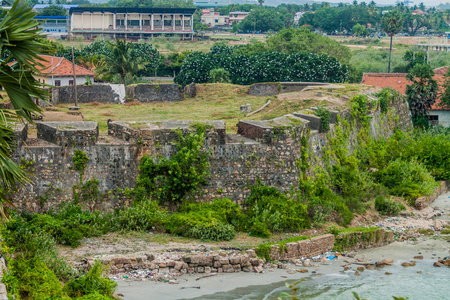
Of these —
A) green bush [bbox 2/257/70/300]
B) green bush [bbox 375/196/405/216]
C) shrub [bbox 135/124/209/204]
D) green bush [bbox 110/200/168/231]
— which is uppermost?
shrub [bbox 135/124/209/204]

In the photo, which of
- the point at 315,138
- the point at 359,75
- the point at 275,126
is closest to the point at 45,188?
the point at 275,126

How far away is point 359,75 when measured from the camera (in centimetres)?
4934

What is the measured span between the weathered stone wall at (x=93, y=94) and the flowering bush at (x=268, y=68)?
13380 millimetres

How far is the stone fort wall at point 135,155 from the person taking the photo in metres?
17.8

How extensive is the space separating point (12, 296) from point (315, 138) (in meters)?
12.5

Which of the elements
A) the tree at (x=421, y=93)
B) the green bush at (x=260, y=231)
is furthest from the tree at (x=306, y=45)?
the green bush at (x=260, y=231)

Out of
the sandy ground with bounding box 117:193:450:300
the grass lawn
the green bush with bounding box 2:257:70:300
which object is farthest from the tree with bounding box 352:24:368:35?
the green bush with bounding box 2:257:70:300

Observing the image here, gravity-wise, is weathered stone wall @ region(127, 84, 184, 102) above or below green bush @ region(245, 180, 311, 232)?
above

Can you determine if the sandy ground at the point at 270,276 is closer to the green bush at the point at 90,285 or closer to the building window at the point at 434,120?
the green bush at the point at 90,285

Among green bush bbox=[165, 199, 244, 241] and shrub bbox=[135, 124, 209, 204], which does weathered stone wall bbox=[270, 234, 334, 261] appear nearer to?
green bush bbox=[165, 199, 244, 241]

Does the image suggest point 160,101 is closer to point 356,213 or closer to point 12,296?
point 356,213

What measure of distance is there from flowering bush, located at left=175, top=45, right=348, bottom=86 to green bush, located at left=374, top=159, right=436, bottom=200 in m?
17.3

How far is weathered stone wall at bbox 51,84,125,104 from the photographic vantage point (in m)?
28.0

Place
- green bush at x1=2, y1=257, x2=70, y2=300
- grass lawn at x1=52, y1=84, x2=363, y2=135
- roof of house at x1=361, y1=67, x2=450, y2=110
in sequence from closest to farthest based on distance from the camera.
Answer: green bush at x1=2, y1=257, x2=70, y2=300
grass lawn at x1=52, y1=84, x2=363, y2=135
roof of house at x1=361, y1=67, x2=450, y2=110
